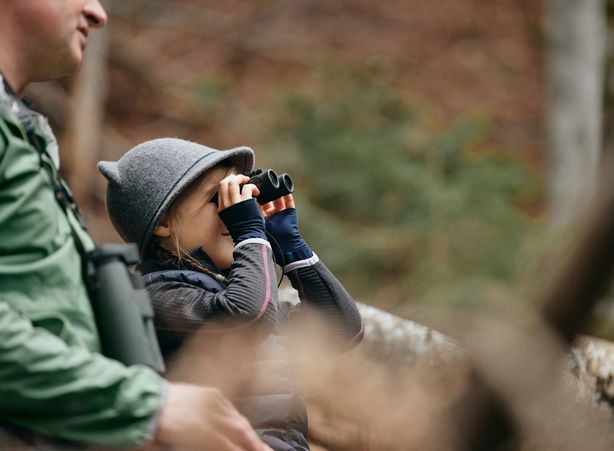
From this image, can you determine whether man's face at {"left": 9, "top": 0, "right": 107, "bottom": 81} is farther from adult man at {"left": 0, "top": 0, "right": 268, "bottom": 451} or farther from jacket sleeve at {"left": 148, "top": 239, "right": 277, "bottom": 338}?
jacket sleeve at {"left": 148, "top": 239, "right": 277, "bottom": 338}

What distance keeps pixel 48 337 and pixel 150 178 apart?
0.79 m

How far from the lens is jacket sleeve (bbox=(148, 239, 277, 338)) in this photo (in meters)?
1.81

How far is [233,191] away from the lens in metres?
1.94

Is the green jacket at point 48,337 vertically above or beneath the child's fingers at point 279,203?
above

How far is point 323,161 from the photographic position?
801 centimetres

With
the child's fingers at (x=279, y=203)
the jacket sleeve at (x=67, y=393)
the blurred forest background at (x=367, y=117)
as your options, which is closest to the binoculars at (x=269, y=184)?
the child's fingers at (x=279, y=203)

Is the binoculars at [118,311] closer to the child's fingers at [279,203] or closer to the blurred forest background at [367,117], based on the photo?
the child's fingers at [279,203]

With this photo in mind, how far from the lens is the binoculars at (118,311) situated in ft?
4.61

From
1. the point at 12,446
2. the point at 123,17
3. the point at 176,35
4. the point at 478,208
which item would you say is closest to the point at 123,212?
the point at 12,446

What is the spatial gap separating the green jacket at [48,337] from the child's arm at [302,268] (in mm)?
742

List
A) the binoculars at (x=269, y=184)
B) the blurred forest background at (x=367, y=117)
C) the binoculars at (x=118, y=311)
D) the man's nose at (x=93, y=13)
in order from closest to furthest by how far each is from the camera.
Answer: the binoculars at (x=118, y=311)
the man's nose at (x=93, y=13)
the binoculars at (x=269, y=184)
the blurred forest background at (x=367, y=117)

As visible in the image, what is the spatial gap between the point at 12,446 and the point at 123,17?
9.99 metres

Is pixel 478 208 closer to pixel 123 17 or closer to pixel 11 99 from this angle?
pixel 123 17

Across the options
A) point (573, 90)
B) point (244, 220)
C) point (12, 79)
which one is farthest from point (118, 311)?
point (573, 90)
